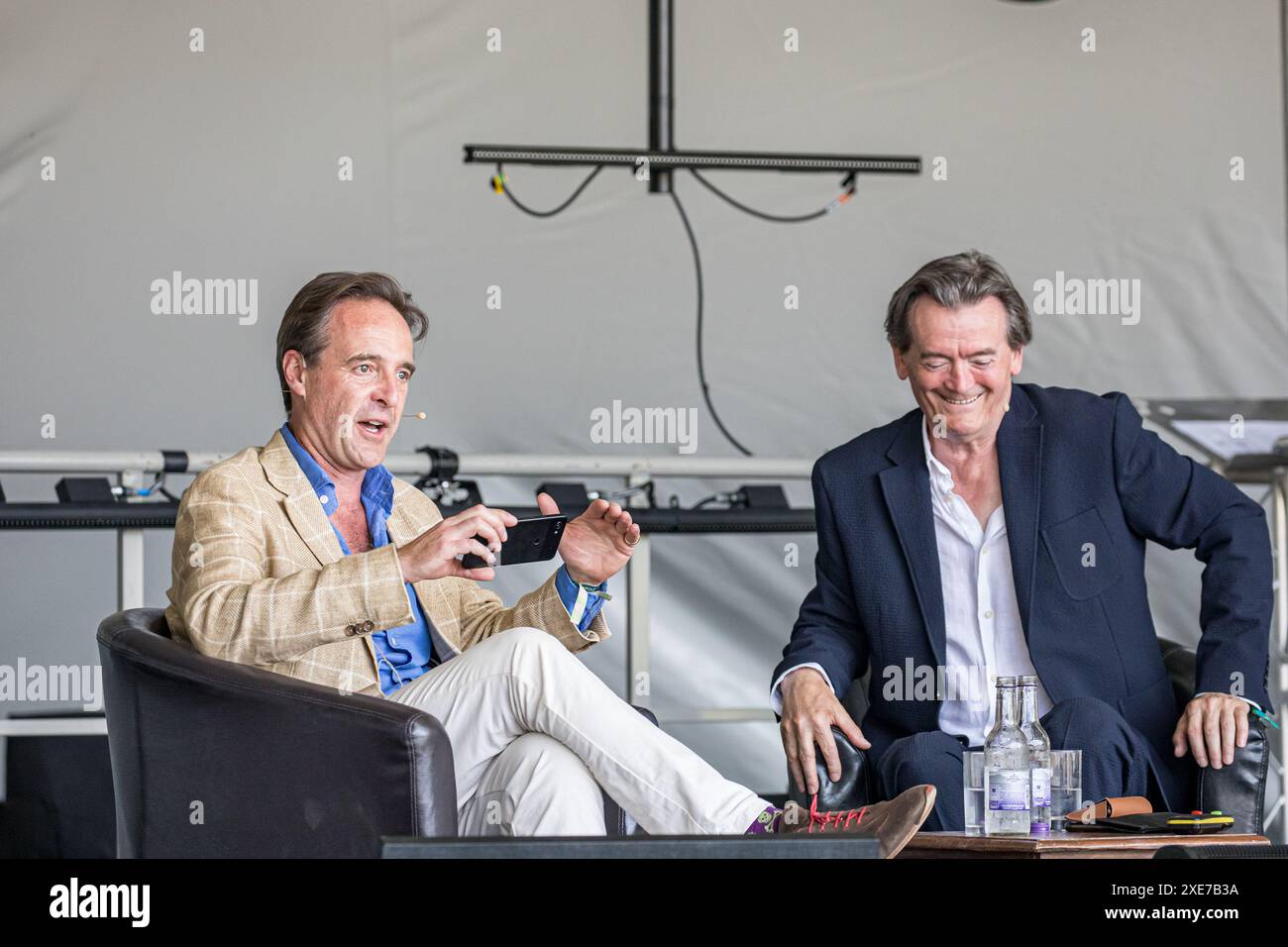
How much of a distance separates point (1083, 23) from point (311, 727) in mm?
3113

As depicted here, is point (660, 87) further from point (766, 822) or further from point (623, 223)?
point (766, 822)

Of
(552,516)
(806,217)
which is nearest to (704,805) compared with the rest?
(552,516)

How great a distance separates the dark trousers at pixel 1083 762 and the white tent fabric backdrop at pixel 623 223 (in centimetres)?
171

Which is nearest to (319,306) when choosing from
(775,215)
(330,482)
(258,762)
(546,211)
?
(330,482)

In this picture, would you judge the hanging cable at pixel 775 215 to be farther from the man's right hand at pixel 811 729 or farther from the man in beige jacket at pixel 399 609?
the man's right hand at pixel 811 729

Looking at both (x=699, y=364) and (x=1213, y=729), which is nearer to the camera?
(x=1213, y=729)

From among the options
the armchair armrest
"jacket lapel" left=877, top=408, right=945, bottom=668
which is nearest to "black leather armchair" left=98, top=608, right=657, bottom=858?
the armchair armrest

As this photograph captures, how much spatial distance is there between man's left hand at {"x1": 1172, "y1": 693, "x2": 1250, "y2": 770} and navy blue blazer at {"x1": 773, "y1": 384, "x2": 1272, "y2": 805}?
0.23 feet

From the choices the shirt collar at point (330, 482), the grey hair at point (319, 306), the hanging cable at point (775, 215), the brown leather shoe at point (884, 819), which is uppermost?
the hanging cable at point (775, 215)

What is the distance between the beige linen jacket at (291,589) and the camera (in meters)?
2.13

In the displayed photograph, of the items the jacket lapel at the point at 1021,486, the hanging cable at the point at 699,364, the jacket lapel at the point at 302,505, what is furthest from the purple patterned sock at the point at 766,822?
the hanging cable at the point at 699,364

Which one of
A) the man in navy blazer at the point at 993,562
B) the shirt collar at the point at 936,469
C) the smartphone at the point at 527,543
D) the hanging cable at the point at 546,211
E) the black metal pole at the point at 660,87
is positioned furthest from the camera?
the hanging cable at the point at 546,211

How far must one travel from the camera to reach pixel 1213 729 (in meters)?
2.27

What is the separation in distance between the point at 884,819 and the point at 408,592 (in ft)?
2.76
